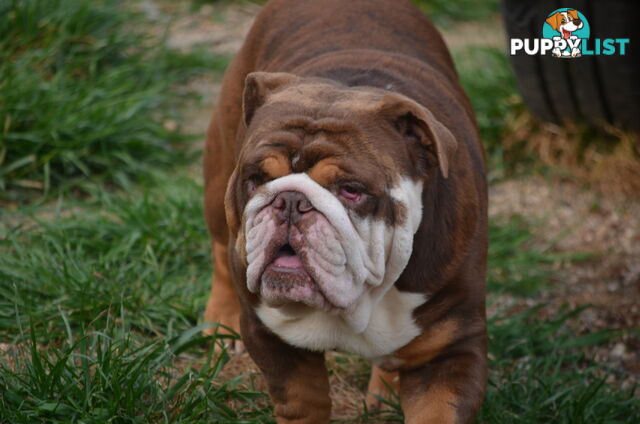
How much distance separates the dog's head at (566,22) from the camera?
15.7ft

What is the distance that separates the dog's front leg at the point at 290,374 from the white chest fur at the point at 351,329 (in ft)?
0.31

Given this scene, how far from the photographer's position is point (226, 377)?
12.6 feet

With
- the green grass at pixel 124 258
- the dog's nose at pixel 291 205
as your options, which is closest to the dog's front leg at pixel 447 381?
the green grass at pixel 124 258

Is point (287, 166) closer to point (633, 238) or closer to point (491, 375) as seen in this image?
point (491, 375)

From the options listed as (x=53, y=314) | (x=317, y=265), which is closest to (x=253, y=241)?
(x=317, y=265)

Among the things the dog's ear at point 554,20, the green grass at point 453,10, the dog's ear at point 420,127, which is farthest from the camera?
the green grass at point 453,10

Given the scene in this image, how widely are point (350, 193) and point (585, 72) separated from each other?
2.76 m

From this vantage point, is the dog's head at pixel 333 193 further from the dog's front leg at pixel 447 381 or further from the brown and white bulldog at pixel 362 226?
the dog's front leg at pixel 447 381

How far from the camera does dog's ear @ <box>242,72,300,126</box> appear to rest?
3084mm

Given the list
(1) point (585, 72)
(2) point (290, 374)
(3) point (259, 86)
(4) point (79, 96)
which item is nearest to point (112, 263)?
(4) point (79, 96)

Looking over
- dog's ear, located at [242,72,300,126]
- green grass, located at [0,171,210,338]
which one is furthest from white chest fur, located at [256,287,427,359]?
green grass, located at [0,171,210,338]

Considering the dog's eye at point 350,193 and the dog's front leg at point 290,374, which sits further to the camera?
the dog's front leg at point 290,374

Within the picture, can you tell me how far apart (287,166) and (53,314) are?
1.62m

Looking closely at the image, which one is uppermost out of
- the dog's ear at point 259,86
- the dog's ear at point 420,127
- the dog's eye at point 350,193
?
the dog's ear at point 420,127
